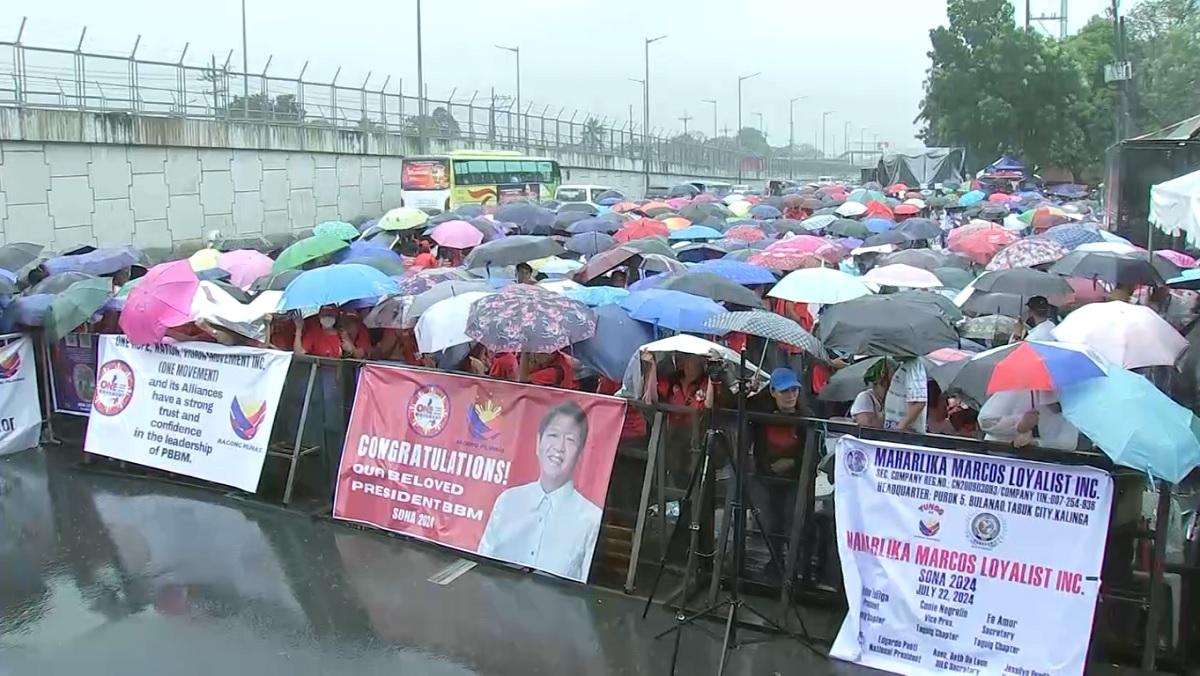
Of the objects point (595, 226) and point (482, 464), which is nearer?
point (482, 464)

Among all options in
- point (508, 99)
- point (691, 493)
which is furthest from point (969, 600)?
point (508, 99)

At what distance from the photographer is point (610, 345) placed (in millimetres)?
7770

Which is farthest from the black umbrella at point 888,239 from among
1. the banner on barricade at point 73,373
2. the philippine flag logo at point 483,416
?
the banner on barricade at point 73,373

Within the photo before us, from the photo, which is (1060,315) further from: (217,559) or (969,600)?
(217,559)

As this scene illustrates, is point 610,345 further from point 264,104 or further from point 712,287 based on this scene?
point 264,104

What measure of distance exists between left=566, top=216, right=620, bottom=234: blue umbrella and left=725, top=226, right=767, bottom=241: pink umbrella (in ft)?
6.04

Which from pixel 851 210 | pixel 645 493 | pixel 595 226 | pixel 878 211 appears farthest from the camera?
pixel 851 210

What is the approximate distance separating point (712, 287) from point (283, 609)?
4.46 meters

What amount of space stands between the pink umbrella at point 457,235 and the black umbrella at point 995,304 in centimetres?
788

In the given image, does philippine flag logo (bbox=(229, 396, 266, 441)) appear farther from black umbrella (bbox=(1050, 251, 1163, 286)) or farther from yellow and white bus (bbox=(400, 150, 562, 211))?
yellow and white bus (bbox=(400, 150, 562, 211))

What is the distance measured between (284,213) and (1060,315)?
2448 cm

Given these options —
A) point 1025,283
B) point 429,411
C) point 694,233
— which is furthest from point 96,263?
point 1025,283

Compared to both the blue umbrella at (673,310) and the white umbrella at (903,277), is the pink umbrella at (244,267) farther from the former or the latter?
the white umbrella at (903,277)

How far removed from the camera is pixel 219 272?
1288 cm
